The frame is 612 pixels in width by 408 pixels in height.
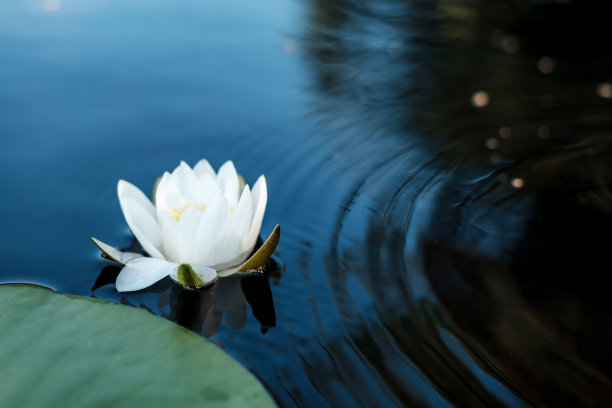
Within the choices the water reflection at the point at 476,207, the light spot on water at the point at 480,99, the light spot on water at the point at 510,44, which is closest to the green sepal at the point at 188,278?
the water reflection at the point at 476,207

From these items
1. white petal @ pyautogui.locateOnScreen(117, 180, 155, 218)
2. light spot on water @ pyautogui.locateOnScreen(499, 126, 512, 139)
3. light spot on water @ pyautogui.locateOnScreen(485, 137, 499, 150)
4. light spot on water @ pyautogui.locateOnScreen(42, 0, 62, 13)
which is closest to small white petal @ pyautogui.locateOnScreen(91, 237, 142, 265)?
white petal @ pyautogui.locateOnScreen(117, 180, 155, 218)

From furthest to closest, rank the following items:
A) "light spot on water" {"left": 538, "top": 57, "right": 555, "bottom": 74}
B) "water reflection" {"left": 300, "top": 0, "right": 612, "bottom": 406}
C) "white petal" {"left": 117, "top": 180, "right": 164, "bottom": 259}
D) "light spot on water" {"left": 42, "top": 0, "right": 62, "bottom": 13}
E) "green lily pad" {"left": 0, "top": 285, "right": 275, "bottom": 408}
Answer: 1. "light spot on water" {"left": 42, "top": 0, "right": 62, "bottom": 13}
2. "light spot on water" {"left": 538, "top": 57, "right": 555, "bottom": 74}
3. "white petal" {"left": 117, "top": 180, "right": 164, "bottom": 259}
4. "water reflection" {"left": 300, "top": 0, "right": 612, "bottom": 406}
5. "green lily pad" {"left": 0, "top": 285, "right": 275, "bottom": 408}

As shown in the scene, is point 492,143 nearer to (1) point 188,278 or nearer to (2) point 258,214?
(2) point 258,214

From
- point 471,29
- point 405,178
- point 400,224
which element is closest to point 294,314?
point 400,224

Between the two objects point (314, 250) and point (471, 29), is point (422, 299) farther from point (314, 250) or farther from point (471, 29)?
point (471, 29)

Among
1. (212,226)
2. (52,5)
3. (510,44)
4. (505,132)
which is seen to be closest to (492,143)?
(505,132)

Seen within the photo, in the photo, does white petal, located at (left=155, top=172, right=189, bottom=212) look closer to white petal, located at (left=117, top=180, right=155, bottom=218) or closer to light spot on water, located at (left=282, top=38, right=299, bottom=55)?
white petal, located at (left=117, top=180, right=155, bottom=218)
